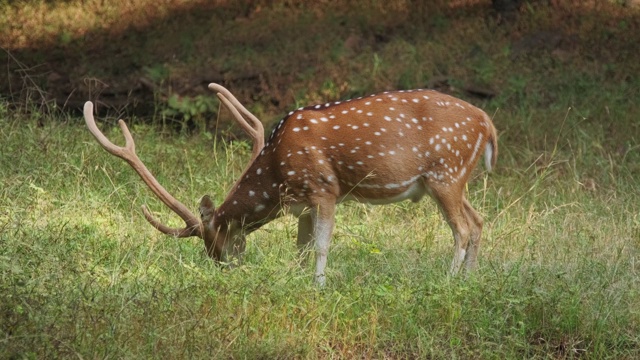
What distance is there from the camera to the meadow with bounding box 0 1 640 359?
6301 mm

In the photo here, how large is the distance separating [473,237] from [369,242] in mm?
830

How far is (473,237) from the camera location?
25.9 ft

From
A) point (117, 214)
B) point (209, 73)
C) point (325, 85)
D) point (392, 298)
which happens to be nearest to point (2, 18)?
point (209, 73)

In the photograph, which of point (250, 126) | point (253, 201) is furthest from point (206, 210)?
point (250, 126)

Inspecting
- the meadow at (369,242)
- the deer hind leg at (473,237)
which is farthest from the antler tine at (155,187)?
the deer hind leg at (473,237)

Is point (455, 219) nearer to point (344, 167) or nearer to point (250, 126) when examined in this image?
point (344, 167)

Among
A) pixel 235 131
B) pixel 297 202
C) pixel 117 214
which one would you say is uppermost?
pixel 297 202

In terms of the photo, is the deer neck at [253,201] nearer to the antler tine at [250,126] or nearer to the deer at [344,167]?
the deer at [344,167]

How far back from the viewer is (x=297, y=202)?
7.55m

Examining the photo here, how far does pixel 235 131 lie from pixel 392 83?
1740 millimetres

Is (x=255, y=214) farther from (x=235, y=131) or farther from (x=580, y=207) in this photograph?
(x=235, y=131)

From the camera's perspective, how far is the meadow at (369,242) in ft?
20.7

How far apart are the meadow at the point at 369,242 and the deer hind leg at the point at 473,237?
3.3 inches

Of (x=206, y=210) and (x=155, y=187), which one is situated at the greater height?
(x=155, y=187)
